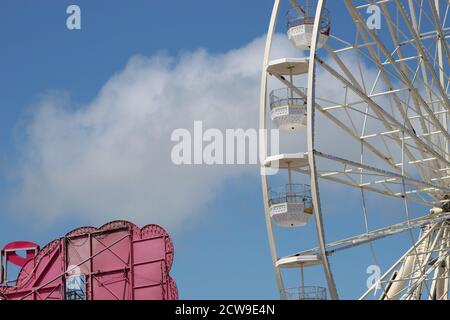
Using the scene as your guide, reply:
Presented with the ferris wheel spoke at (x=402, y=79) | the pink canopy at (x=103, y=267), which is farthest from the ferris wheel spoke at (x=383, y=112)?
the pink canopy at (x=103, y=267)

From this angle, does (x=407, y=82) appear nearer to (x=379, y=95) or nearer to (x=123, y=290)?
(x=379, y=95)

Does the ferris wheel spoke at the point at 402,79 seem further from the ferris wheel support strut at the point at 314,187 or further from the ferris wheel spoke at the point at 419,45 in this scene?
the ferris wheel support strut at the point at 314,187

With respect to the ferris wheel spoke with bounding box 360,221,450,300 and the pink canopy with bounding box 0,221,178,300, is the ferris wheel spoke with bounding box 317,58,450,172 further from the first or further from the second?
the pink canopy with bounding box 0,221,178,300

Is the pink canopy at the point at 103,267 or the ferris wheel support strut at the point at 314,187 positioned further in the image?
the pink canopy at the point at 103,267

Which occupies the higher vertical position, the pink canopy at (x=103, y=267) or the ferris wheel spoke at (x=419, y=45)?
the ferris wheel spoke at (x=419, y=45)

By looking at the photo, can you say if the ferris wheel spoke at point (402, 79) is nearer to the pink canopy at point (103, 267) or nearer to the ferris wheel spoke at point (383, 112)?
the ferris wheel spoke at point (383, 112)

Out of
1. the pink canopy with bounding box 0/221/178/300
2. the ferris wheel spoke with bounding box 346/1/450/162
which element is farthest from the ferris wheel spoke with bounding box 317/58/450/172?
the pink canopy with bounding box 0/221/178/300

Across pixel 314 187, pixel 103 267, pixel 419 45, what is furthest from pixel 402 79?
pixel 103 267

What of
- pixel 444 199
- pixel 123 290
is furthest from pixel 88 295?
pixel 444 199

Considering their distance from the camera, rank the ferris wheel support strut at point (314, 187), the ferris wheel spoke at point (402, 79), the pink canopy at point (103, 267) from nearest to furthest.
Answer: the ferris wheel support strut at point (314, 187) < the ferris wheel spoke at point (402, 79) < the pink canopy at point (103, 267)

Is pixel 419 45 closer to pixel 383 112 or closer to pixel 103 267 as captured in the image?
pixel 383 112

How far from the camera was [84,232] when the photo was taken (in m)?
54.8

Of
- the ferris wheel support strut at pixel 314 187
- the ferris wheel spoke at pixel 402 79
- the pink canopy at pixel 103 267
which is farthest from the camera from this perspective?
the pink canopy at pixel 103 267

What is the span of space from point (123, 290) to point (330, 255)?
60.2 feet
